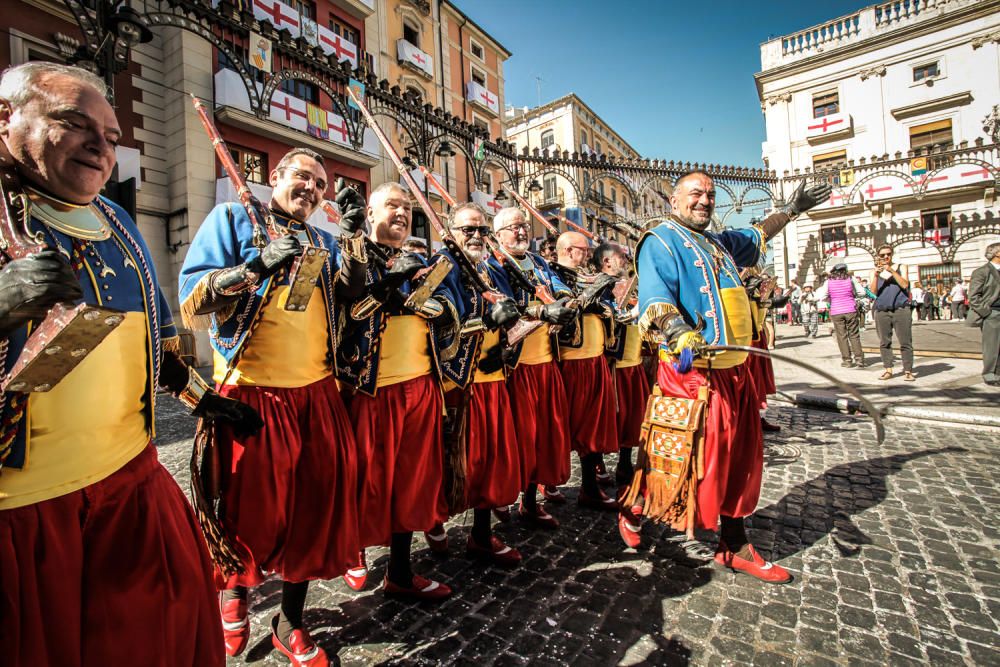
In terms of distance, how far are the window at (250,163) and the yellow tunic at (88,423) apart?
13961 millimetres

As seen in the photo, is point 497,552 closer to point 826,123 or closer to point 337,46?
point 337,46

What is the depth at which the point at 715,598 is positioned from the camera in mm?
2518

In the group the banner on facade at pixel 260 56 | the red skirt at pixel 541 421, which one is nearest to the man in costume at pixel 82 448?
the red skirt at pixel 541 421

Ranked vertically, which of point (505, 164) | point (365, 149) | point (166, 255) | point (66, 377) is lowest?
point (66, 377)

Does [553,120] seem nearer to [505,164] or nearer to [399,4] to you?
[399,4]

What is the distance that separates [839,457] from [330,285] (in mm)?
5023

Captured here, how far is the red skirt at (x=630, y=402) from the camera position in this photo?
13.8 feet

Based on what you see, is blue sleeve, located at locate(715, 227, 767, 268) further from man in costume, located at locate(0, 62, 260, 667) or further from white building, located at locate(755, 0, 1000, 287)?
white building, located at locate(755, 0, 1000, 287)

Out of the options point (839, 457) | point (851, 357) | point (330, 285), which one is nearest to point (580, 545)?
point (330, 285)

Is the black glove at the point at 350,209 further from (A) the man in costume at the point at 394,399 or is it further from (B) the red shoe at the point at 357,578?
(B) the red shoe at the point at 357,578

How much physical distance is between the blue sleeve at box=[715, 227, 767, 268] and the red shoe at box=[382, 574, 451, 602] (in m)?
2.91

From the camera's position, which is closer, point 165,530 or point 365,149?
point 165,530

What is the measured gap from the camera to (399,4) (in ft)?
68.5

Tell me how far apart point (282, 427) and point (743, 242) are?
320 centimetres
